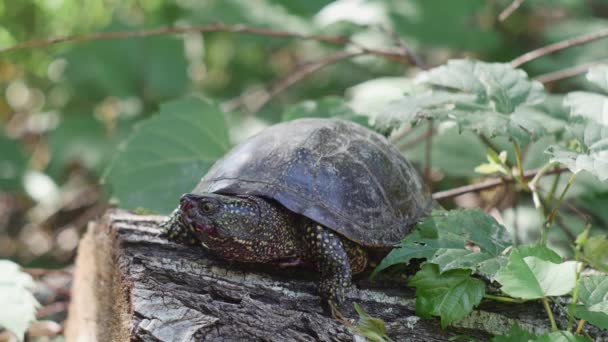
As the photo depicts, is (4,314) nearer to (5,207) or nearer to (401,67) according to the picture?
(5,207)

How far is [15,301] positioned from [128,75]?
10.2 ft

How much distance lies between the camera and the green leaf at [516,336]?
216 centimetres

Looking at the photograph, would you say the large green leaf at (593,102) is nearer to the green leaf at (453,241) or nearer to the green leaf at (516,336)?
the green leaf at (453,241)

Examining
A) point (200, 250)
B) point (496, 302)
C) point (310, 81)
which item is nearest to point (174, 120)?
point (200, 250)

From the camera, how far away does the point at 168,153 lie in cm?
339

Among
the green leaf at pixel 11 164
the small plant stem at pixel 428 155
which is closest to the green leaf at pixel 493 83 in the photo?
the small plant stem at pixel 428 155

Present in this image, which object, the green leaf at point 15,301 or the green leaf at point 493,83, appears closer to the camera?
the green leaf at point 15,301

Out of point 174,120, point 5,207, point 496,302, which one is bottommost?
point 496,302

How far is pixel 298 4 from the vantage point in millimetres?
5598

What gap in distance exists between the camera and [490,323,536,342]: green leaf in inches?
85.2

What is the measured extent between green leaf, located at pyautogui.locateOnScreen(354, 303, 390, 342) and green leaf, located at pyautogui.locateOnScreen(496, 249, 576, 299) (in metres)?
0.42

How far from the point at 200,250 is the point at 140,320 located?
0.43 metres

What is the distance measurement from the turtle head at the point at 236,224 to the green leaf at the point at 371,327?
0.37 metres

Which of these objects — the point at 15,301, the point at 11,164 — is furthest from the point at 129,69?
the point at 15,301
